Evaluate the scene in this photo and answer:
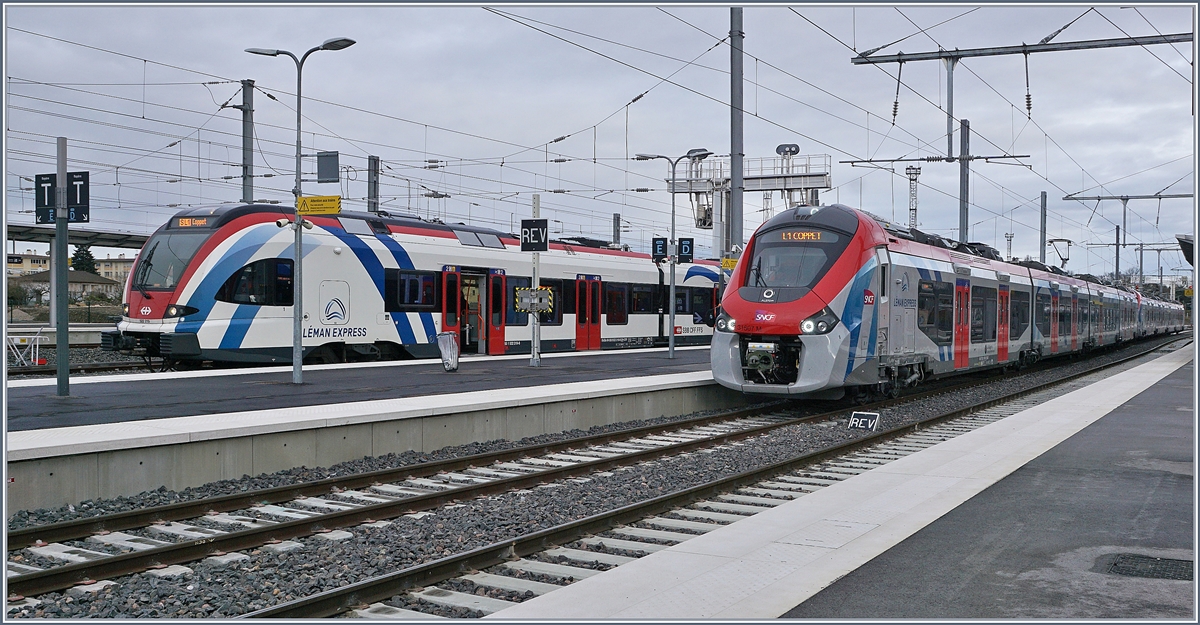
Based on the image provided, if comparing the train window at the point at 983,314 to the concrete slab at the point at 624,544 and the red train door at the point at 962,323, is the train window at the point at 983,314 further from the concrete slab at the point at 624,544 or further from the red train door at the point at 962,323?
the concrete slab at the point at 624,544


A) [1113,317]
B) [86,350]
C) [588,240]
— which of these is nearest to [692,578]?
[588,240]

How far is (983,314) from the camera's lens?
73.2ft

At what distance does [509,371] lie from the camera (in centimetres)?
2059

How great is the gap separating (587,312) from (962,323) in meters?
12.0

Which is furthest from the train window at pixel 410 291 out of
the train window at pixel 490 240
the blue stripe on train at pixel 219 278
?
the blue stripe on train at pixel 219 278

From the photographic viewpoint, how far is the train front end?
15523 mm

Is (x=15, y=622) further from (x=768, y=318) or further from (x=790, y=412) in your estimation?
(x=790, y=412)

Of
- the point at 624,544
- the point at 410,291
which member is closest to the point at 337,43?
the point at 410,291

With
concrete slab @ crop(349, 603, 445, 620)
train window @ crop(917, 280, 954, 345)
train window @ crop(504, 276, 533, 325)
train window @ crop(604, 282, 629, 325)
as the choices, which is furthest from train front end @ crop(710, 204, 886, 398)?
train window @ crop(604, 282, 629, 325)

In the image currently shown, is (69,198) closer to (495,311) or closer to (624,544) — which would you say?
(624,544)

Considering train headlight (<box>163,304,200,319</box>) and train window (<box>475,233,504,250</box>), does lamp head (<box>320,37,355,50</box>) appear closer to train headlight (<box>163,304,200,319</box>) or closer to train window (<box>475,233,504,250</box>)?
train headlight (<box>163,304,200,319</box>)

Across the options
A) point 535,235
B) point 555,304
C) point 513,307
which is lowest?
point 513,307

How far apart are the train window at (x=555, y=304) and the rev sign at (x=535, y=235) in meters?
Answer: 5.88

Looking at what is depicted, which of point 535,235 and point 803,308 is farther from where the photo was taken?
point 535,235
